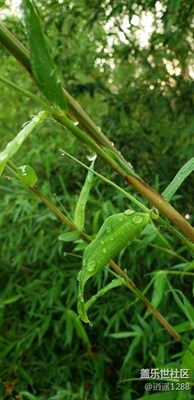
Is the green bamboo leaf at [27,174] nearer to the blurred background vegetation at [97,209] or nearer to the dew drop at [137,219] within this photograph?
the dew drop at [137,219]

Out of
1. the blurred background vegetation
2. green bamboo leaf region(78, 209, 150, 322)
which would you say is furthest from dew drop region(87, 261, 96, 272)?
the blurred background vegetation

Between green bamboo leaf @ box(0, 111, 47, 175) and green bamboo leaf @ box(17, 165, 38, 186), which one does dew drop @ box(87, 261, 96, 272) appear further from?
green bamboo leaf @ box(17, 165, 38, 186)

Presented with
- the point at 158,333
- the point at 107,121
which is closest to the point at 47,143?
the point at 107,121

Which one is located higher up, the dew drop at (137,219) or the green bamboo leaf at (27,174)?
the green bamboo leaf at (27,174)

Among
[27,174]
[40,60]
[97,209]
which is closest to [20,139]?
[40,60]

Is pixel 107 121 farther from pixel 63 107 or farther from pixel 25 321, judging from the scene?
pixel 63 107

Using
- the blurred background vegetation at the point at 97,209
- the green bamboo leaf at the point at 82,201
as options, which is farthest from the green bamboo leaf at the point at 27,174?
the blurred background vegetation at the point at 97,209
